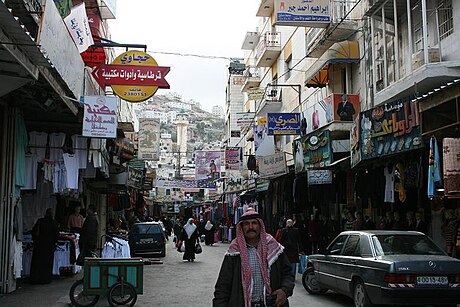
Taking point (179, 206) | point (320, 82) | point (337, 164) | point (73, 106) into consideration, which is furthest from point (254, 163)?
point (179, 206)

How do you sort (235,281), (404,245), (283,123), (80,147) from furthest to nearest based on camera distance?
(283,123), (80,147), (404,245), (235,281)

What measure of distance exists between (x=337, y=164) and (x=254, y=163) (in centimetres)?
1487

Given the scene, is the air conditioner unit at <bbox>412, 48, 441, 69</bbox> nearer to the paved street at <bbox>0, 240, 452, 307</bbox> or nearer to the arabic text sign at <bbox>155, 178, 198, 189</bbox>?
the paved street at <bbox>0, 240, 452, 307</bbox>

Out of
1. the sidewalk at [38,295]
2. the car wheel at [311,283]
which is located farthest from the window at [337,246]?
the sidewalk at [38,295]

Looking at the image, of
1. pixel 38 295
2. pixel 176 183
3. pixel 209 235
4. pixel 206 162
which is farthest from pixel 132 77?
pixel 176 183

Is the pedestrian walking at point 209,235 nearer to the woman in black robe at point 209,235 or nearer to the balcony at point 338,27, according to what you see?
the woman in black robe at point 209,235

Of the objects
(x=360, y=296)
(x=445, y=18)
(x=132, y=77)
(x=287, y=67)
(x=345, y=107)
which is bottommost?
(x=360, y=296)

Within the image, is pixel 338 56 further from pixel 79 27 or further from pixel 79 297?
pixel 79 297

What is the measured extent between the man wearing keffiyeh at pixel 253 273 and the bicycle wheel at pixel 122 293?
18.5ft

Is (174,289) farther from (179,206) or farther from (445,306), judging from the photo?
(179,206)

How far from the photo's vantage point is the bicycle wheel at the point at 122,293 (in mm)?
9934

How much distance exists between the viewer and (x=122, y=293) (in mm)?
10039

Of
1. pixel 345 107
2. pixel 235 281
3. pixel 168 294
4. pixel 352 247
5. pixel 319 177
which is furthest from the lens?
pixel 345 107

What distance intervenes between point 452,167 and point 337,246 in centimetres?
300
